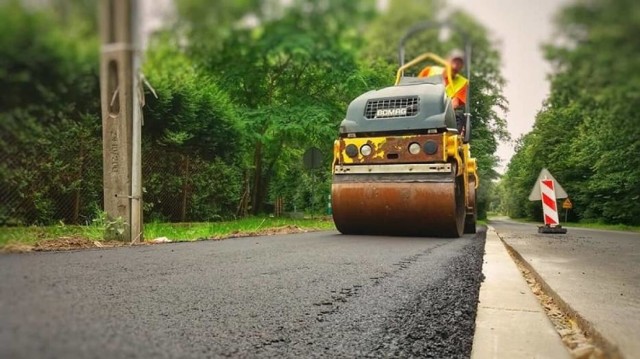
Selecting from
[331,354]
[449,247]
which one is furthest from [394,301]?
[449,247]

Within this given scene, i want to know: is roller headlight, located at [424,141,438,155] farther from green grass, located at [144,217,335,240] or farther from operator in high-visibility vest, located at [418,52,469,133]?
green grass, located at [144,217,335,240]

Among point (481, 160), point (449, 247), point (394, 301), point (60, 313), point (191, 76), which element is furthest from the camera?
point (449, 247)

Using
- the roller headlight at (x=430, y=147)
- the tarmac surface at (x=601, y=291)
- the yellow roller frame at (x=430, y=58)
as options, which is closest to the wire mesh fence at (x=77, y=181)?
the yellow roller frame at (x=430, y=58)

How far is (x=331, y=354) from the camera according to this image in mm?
1662

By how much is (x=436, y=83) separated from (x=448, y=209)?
4449 millimetres

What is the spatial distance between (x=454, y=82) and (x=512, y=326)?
4.92ft

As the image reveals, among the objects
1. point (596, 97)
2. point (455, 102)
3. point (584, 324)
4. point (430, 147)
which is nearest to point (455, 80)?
point (455, 102)

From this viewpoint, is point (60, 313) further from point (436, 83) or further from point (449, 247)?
point (449, 247)

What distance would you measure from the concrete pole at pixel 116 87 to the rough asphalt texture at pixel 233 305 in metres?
0.18

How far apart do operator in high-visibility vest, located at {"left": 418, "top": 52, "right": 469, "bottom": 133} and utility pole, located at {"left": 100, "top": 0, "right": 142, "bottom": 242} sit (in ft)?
1.44

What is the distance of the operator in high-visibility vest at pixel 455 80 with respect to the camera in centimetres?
73

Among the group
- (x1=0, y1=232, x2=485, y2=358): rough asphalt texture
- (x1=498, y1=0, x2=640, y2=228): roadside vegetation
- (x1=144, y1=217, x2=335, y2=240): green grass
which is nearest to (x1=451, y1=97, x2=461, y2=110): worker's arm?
(x1=498, y1=0, x2=640, y2=228): roadside vegetation

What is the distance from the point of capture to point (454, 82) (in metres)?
0.83

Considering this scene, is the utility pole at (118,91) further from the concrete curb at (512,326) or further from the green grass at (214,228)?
the green grass at (214,228)
